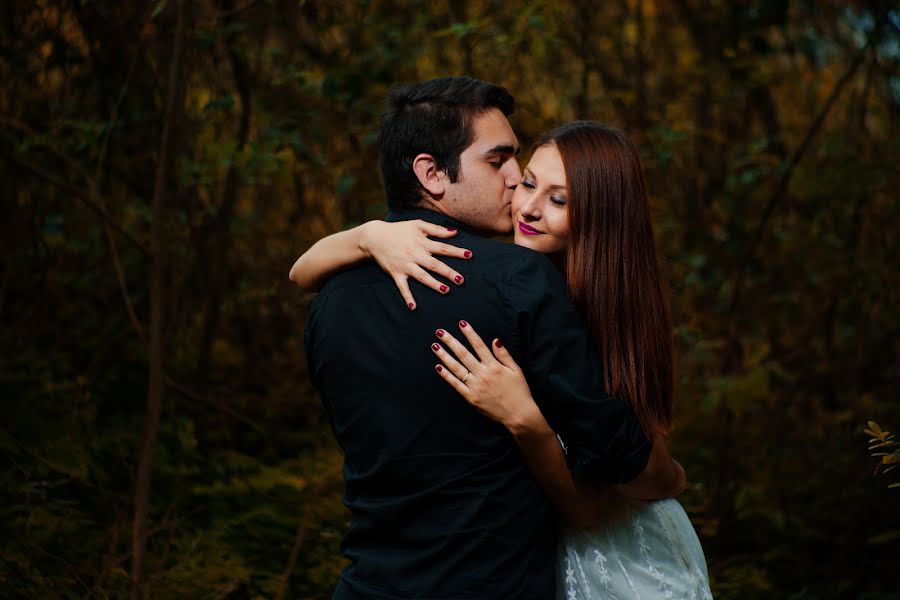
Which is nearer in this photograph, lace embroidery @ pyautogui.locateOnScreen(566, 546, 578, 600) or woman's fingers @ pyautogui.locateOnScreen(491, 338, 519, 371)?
woman's fingers @ pyautogui.locateOnScreen(491, 338, 519, 371)

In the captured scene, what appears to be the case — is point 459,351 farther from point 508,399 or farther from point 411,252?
point 411,252

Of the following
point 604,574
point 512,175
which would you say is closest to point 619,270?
point 512,175

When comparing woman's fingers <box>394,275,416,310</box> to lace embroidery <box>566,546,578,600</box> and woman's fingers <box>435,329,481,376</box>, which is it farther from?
lace embroidery <box>566,546,578,600</box>

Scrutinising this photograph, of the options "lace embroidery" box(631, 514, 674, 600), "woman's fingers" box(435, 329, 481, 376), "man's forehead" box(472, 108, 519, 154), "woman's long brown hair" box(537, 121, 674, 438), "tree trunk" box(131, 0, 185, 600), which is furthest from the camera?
"tree trunk" box(131, 0, 185, 600)

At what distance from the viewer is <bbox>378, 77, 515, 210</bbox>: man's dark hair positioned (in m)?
2.61

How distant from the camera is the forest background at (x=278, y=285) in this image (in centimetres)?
424

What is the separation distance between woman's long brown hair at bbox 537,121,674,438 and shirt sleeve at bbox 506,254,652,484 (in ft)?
0.33

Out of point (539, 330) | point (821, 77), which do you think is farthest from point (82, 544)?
point (821, 77)

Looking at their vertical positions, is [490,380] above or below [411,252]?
below

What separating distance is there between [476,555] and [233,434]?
350 centimetres

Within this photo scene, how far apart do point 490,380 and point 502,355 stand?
8 centimetres

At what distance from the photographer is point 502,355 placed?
2.29 m

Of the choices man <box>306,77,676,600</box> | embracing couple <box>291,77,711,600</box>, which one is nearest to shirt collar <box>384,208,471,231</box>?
embracing couple <box>291,77,711,600</box>

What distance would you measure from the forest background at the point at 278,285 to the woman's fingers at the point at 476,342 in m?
1.97
